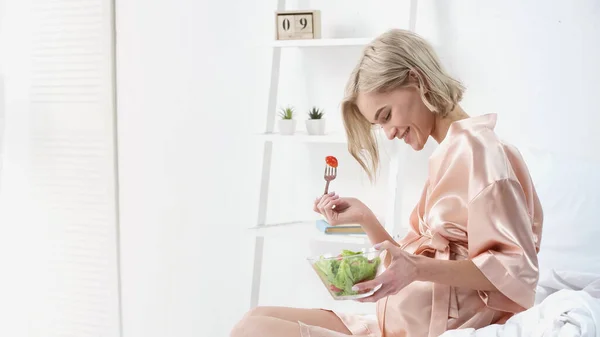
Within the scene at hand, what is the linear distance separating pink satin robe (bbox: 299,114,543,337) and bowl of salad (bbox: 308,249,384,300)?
0.60ft

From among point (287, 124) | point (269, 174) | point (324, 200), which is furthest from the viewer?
point (269, 174)

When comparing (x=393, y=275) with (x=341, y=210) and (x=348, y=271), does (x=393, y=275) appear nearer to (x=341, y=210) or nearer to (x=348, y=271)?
(x=348, y=271)

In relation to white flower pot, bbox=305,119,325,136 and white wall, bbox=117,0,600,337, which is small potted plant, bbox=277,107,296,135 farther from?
white wall, bbox=117,0,600,337

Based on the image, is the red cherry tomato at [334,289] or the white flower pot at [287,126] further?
the white flower pot at [287,126]

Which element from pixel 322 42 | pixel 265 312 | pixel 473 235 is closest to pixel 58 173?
pixel 322 42

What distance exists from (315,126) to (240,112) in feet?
1.48

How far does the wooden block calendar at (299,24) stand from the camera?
238 cm

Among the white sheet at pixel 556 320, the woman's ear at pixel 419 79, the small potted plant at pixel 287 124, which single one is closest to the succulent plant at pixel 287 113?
the small potted plant at pixel 287 124

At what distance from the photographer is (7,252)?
321 centimetres

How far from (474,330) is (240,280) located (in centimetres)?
154

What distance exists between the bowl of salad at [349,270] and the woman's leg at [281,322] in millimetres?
251

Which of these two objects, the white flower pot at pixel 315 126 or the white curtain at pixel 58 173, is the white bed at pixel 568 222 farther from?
the white curtain at pixel 58 173

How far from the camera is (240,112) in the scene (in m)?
2.74

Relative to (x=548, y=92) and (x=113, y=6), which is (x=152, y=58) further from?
(x=548, y=92)
